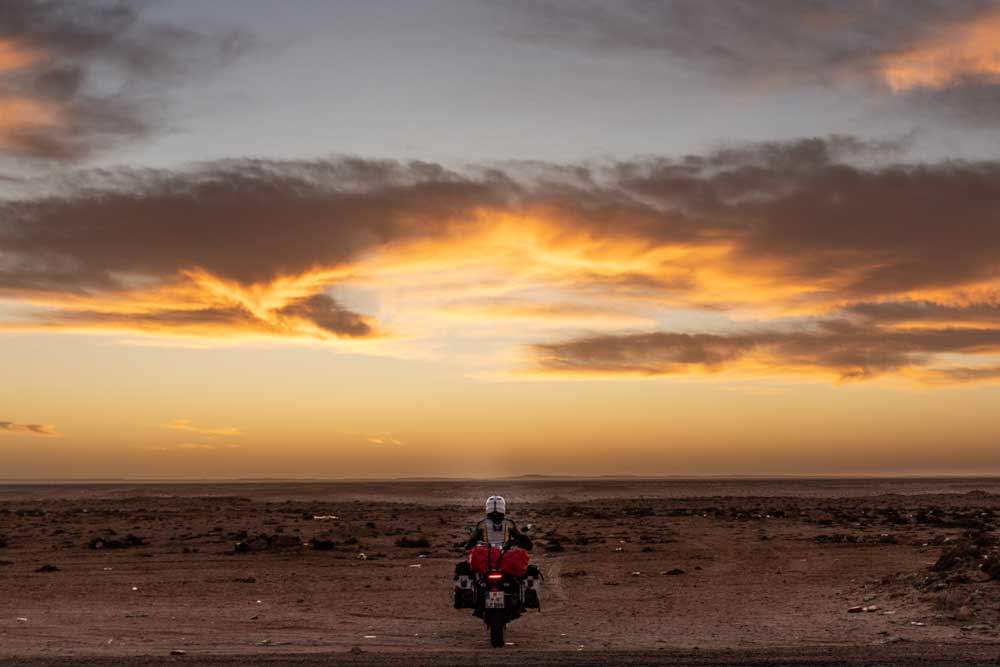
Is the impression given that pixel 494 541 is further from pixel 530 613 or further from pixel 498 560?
pixel 530 613

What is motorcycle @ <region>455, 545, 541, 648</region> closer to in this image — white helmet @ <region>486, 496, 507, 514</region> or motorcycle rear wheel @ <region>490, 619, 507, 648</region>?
motorcycle rear wheel @ <region>490, 619, 507, 648</region>

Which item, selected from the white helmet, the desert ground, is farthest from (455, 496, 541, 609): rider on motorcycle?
the desert ground

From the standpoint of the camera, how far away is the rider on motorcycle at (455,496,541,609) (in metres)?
19.5

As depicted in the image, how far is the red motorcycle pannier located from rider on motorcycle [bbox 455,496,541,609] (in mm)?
265

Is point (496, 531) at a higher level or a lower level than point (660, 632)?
higher

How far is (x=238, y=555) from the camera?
38.1 metres

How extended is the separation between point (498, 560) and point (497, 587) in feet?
1.91

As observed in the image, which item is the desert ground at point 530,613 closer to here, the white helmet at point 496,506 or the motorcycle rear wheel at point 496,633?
the motorcycle rear wheel at point 496,633

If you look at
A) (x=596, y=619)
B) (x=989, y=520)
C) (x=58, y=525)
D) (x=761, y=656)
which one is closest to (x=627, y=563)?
(x=596, y=619)

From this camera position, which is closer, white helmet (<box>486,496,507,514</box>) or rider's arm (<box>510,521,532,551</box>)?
rider's arm (<box>510,521,532,551</box>)

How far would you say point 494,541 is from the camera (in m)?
19.6

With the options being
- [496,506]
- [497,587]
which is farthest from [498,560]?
[496,506]

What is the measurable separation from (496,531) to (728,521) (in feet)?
139

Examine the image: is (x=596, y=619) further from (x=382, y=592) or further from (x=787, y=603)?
(x=382, y=592)
